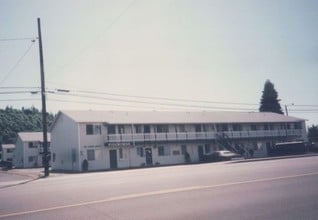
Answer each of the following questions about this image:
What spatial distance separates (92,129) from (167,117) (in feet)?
42.5

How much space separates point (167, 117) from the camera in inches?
1911

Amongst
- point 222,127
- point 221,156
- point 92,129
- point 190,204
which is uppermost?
point 92,129

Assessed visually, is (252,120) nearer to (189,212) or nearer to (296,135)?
(296,135)

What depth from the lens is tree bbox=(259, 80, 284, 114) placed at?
89250 mm

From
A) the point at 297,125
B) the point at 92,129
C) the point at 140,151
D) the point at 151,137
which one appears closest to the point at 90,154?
the point at 92,129

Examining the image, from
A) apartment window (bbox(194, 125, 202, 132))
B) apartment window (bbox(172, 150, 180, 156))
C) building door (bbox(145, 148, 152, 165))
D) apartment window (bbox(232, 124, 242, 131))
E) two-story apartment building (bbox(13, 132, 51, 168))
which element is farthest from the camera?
two-story apartment building (bbox(13, 132, 51, 168))

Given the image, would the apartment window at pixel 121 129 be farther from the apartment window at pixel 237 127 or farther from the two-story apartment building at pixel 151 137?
the apartment window at pixel 237 127

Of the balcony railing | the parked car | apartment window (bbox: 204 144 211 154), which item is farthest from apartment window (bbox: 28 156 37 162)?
the parked car

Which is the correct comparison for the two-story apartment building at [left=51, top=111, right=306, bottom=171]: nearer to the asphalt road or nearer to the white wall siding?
the white wall siding

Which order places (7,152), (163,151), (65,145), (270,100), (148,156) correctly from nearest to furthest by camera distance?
(148,156), (65,145), (163,151), (7,152), (270,100)

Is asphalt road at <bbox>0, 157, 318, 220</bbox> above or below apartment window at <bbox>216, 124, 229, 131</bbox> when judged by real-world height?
below

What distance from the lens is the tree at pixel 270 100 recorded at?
89250 mm

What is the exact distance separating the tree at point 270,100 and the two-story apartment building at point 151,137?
33.9 m

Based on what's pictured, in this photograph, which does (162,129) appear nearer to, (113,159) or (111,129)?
(111,129)
